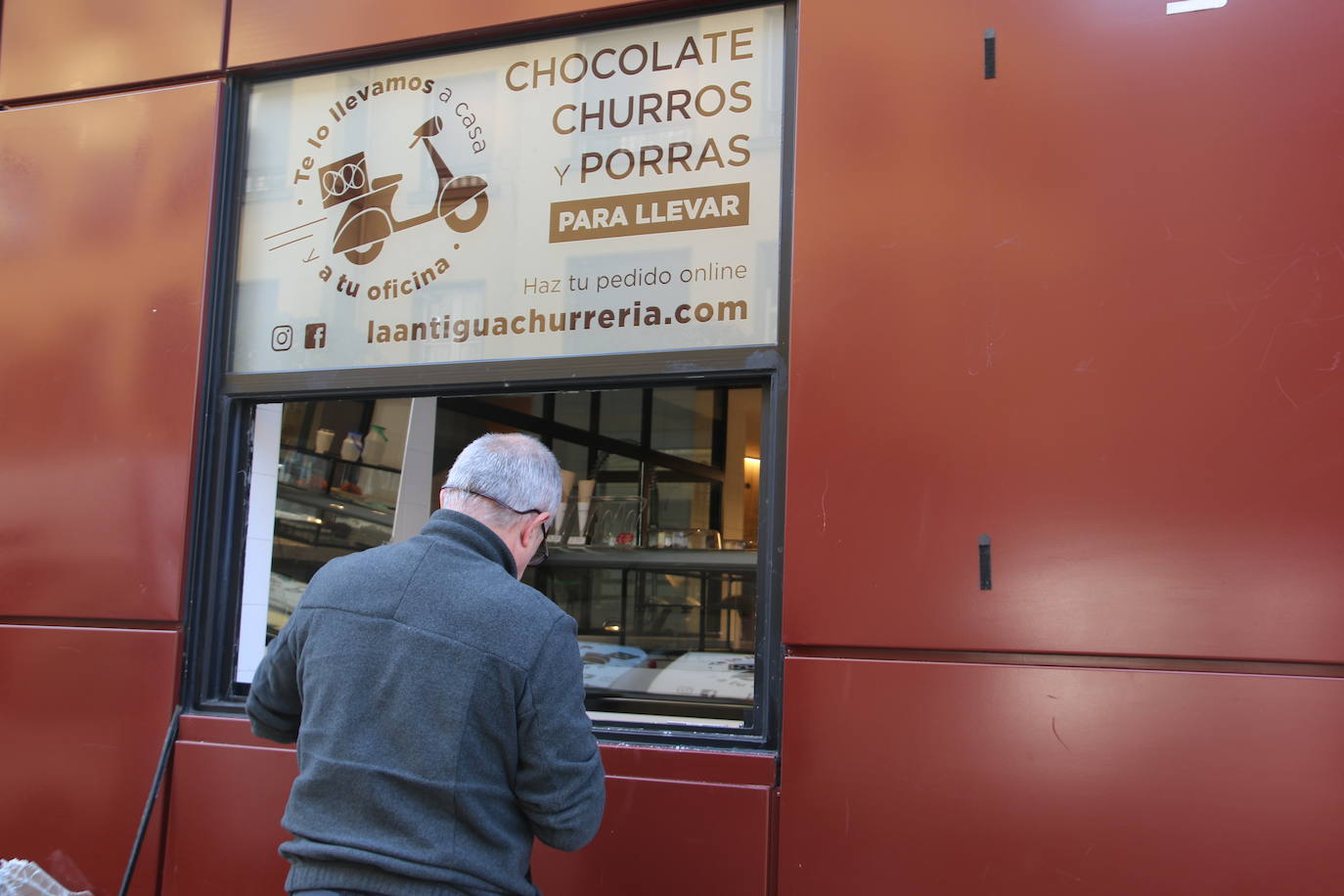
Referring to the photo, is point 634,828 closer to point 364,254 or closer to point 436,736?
point 436,736

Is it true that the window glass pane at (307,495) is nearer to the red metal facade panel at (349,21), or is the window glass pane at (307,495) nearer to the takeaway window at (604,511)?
the takeaway window at (604,511)

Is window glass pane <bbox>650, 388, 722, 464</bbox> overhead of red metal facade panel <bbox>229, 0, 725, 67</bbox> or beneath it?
beneath

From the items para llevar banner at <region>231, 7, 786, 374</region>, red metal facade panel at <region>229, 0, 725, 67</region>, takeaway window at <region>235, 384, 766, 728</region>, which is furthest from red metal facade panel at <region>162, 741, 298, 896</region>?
red metal facade panel at <region>229, 0, 725, 67</region>

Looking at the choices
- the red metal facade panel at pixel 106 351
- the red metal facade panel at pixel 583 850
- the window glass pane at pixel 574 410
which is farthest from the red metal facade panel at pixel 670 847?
the window glass pane at pixel 574 410

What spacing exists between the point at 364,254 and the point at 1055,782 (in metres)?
2.49

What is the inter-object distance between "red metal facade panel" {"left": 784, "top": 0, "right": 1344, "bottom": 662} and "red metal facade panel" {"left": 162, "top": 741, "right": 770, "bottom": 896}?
0.51m

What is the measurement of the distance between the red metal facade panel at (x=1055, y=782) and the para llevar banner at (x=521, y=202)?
1.04 meters

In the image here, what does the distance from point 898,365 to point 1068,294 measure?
42 cm

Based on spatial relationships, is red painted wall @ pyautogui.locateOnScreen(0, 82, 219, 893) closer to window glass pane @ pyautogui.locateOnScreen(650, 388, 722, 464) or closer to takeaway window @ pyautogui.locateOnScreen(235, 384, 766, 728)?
takeaway window @ pyautogui.locateOnScreen(235, 384, 766, 728)

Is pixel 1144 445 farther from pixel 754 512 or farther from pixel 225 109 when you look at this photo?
pixel 225 109

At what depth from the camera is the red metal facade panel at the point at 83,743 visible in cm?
319

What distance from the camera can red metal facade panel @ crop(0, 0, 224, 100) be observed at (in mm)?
3426

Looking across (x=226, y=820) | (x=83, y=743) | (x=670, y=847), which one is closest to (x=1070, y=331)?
(x=670, y=847)

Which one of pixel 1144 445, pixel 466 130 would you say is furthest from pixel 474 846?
pixel 466 130
